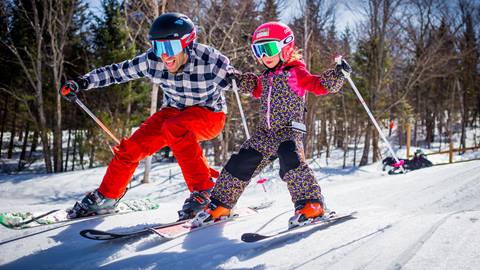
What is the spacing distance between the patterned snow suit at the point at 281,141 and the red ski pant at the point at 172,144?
1.88 feet

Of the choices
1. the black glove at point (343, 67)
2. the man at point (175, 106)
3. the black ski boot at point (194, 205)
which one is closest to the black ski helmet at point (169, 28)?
the man at point (175, 106)

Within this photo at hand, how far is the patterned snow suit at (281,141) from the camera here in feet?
8.35

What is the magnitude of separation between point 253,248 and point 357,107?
2191cm

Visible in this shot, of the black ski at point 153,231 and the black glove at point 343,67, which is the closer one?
the black ski at point 153,231

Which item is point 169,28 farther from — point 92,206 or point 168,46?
point 92,206

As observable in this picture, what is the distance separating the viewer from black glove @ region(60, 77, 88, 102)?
3.11 m

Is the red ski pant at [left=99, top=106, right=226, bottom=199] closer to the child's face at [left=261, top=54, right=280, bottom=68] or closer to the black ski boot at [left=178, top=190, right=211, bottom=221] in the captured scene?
the black ski boot at [left=178, top=190, right=211, bottom=221]

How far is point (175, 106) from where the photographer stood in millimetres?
3369

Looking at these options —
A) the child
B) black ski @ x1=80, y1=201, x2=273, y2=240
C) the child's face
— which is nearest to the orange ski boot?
the child

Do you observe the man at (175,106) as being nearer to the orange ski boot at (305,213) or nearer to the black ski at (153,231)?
the black ski at (153,231)

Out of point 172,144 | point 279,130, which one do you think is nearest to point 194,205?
point 172,144

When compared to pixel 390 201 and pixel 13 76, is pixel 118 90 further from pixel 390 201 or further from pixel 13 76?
pixel 390 201

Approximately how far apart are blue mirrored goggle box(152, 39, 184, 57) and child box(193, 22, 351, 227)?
25.8 inches

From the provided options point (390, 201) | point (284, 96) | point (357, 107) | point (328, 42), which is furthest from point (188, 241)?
point (357, 107)
